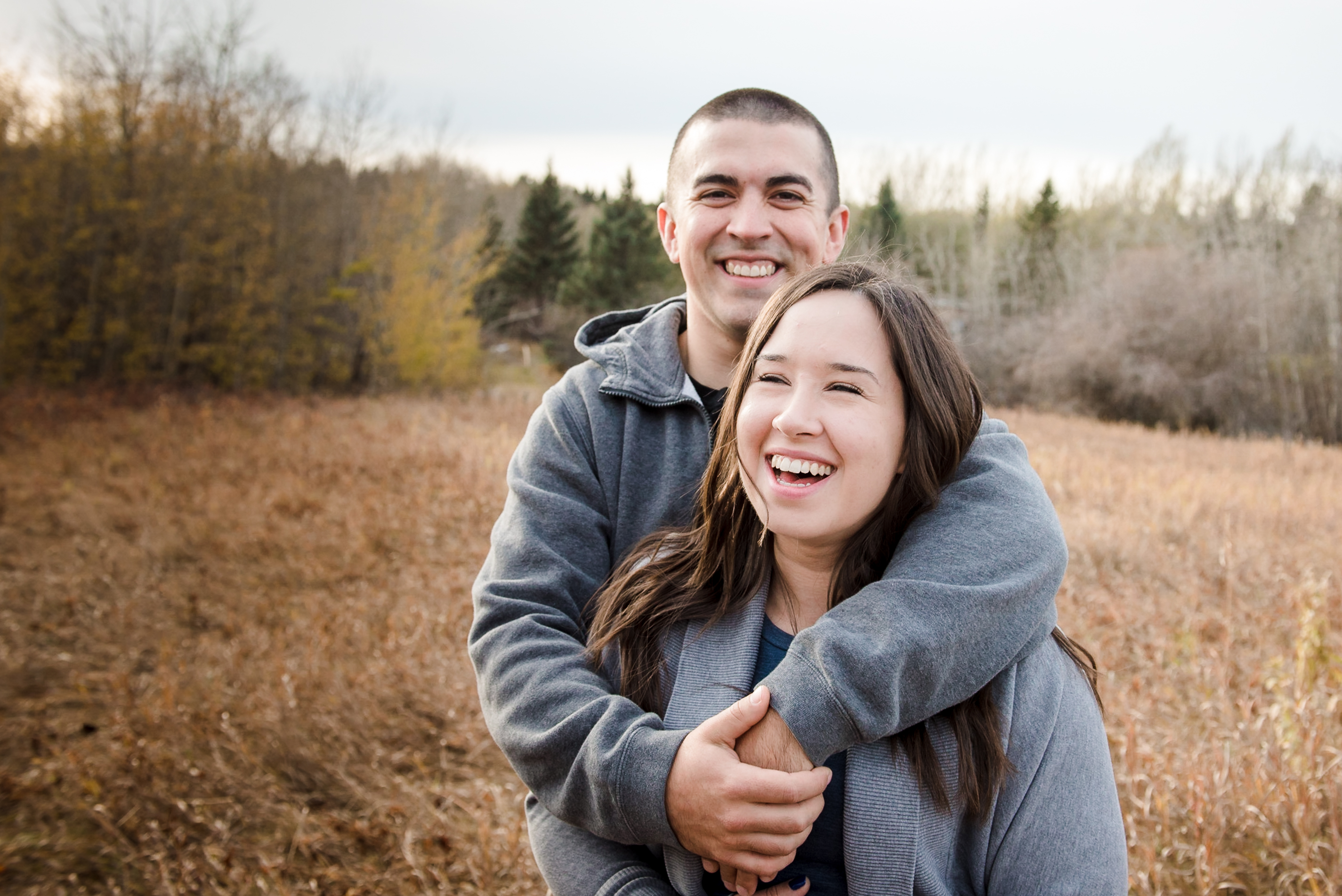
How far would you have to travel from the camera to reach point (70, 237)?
1825 cm

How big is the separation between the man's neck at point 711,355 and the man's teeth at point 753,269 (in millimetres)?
164

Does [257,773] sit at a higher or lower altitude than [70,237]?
lower

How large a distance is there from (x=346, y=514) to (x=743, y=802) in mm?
8514

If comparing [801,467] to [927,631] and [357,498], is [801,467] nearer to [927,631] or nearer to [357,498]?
[927,631]

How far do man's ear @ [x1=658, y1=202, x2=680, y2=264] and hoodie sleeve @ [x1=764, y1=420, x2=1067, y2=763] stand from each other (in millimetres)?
1418

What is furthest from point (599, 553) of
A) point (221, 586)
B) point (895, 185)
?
point (895, 185)

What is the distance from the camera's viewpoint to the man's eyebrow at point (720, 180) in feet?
7.86

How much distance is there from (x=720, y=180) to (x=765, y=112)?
24cm

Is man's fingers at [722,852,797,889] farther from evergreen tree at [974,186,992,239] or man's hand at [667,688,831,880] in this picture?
evergreen tree at [974,186,992,239]

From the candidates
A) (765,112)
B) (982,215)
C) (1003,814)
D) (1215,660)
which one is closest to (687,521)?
(1003,814)

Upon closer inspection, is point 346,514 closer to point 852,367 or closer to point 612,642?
point 612,642

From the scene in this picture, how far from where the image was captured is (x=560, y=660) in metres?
1.80

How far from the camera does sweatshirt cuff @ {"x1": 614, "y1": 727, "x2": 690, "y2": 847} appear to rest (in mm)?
1520

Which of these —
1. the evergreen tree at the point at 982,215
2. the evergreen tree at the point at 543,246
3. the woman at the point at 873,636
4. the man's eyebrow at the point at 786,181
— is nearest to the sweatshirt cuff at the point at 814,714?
the woman at the point at 873,636
